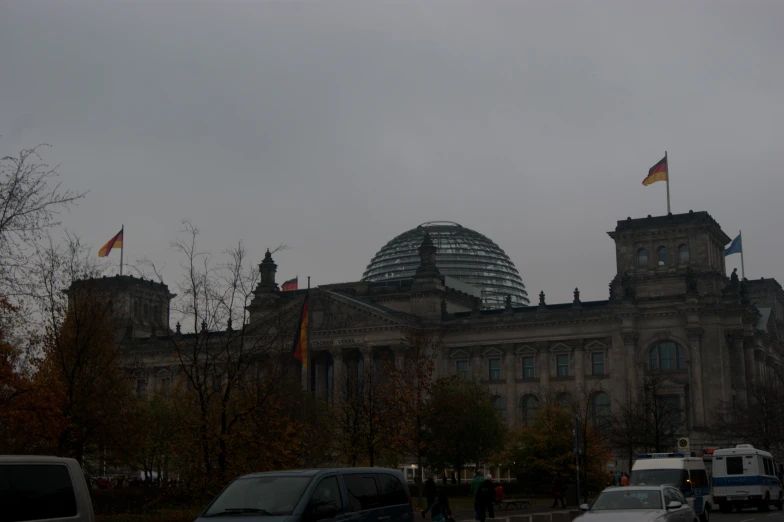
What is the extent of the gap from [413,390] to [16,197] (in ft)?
108

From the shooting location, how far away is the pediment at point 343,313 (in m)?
101

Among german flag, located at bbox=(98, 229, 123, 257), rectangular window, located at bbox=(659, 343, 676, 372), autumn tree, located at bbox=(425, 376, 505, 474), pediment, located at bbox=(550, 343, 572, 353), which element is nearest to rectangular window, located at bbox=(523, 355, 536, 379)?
pediment, located at bbox=(550, 343, 572, 353)

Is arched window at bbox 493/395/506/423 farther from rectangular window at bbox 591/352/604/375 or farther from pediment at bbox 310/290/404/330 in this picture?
pediment at bbox 310/290/404/330

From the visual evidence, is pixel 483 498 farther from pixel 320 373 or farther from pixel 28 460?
pixel 320 373

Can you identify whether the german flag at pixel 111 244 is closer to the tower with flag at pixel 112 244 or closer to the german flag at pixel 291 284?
the tower with flag at pixel 112 244

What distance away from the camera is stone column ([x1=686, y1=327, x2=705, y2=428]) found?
294 feet

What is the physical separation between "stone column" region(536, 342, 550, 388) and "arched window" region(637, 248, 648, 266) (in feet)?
39.1

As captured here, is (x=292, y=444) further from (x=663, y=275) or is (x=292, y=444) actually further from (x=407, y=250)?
(x=407, y=250)

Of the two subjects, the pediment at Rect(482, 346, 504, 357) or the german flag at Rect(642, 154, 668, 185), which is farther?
the pediment at Rect(482, 346, 504, 357)

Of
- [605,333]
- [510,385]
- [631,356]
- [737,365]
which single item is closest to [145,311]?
[510,385]

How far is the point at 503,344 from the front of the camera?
330 feet

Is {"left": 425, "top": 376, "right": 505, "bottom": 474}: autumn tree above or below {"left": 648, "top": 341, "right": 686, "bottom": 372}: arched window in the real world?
below

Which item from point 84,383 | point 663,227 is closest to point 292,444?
point 84,383

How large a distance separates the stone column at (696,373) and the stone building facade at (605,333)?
89 mm
